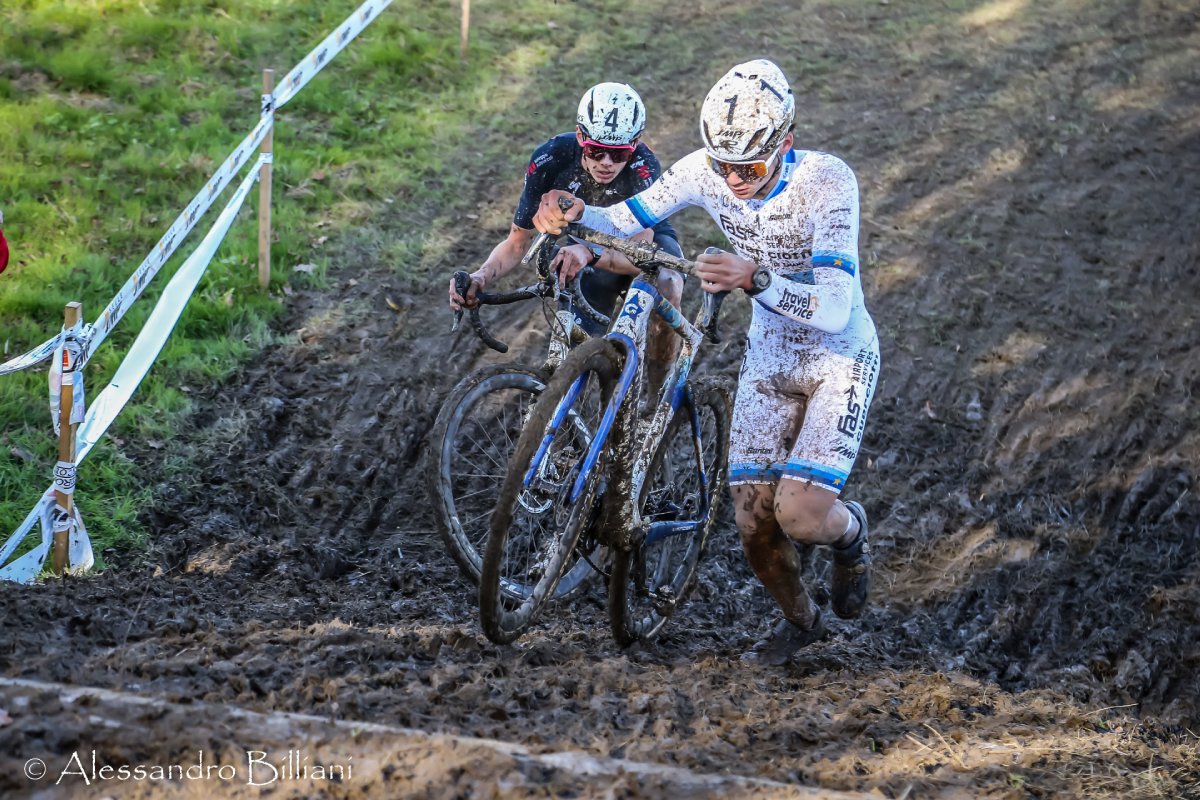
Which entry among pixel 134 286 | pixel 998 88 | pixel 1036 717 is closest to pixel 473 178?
pixel 134 286

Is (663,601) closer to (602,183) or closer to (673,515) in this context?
(673,515)

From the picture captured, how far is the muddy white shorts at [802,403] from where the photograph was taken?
480cm

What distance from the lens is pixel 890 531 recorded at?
21.7 ft

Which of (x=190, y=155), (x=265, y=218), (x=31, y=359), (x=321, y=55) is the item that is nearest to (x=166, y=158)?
(x=190, y=155)

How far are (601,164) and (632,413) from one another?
159 centimetres

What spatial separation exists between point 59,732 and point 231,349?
464 centimetres

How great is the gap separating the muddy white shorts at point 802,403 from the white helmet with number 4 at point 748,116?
853 millimetres

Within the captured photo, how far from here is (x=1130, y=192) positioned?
30.7ft

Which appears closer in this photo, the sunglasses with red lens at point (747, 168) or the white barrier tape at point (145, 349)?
the sunglasses with red lens at point (747, 168)

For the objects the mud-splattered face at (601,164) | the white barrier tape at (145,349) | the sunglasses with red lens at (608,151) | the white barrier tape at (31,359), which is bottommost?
the white barrier tape at (145,349)

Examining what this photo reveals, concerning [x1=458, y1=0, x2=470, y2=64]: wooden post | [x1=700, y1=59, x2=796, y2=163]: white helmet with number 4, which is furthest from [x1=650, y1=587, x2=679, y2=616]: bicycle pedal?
[x1=458, y1=0, x2=470, y2=64]: wooden post

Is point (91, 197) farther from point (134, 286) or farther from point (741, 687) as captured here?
point (741, 687)

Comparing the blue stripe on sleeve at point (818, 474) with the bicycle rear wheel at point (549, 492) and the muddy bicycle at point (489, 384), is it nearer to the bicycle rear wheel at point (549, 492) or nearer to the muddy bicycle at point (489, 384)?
the bicycle rear wheel at point (549, 492)

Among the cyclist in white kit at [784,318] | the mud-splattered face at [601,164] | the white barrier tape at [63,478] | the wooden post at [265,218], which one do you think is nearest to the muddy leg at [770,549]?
the cyclist in white kit at [784,318]
